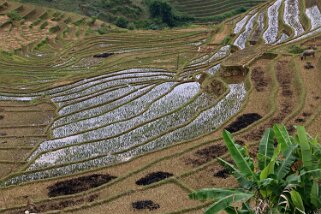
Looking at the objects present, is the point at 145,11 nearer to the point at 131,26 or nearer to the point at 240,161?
the point at 131,26

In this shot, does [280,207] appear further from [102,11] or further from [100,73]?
[102,11]

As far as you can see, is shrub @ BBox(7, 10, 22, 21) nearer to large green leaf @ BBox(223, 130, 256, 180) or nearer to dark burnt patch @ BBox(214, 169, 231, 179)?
dark burnt patch @ BBox(214, 169, 231, 179)

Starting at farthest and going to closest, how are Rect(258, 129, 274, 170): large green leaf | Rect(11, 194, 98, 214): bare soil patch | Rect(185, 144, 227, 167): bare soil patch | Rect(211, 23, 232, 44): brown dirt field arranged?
Rect(211, 23, 232, 44): brown dirt field < Rect(185, 144, 227, 167): bare soil patch < Rect(11, 194, 98, 214): bare soil patch < Rect(258, 129, 274, 170): large green leaf

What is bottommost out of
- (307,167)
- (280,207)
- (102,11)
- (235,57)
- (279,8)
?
(280,207)

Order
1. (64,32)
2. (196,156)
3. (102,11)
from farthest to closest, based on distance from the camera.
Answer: (102,11)
(64,32)
(196,156)

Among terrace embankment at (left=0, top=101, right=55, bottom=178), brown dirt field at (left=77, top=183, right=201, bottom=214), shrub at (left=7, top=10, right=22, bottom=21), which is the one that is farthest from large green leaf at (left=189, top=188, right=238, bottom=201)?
shrub at (left=7, top=10, right=22, bottom=21)

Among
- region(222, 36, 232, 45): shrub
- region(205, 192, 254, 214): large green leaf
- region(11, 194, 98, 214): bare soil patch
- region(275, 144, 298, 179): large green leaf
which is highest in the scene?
region(222, 36, 232, 45): shrub

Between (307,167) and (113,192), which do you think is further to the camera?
(113,192)

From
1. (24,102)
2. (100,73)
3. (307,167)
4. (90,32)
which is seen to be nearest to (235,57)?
(100,73)
